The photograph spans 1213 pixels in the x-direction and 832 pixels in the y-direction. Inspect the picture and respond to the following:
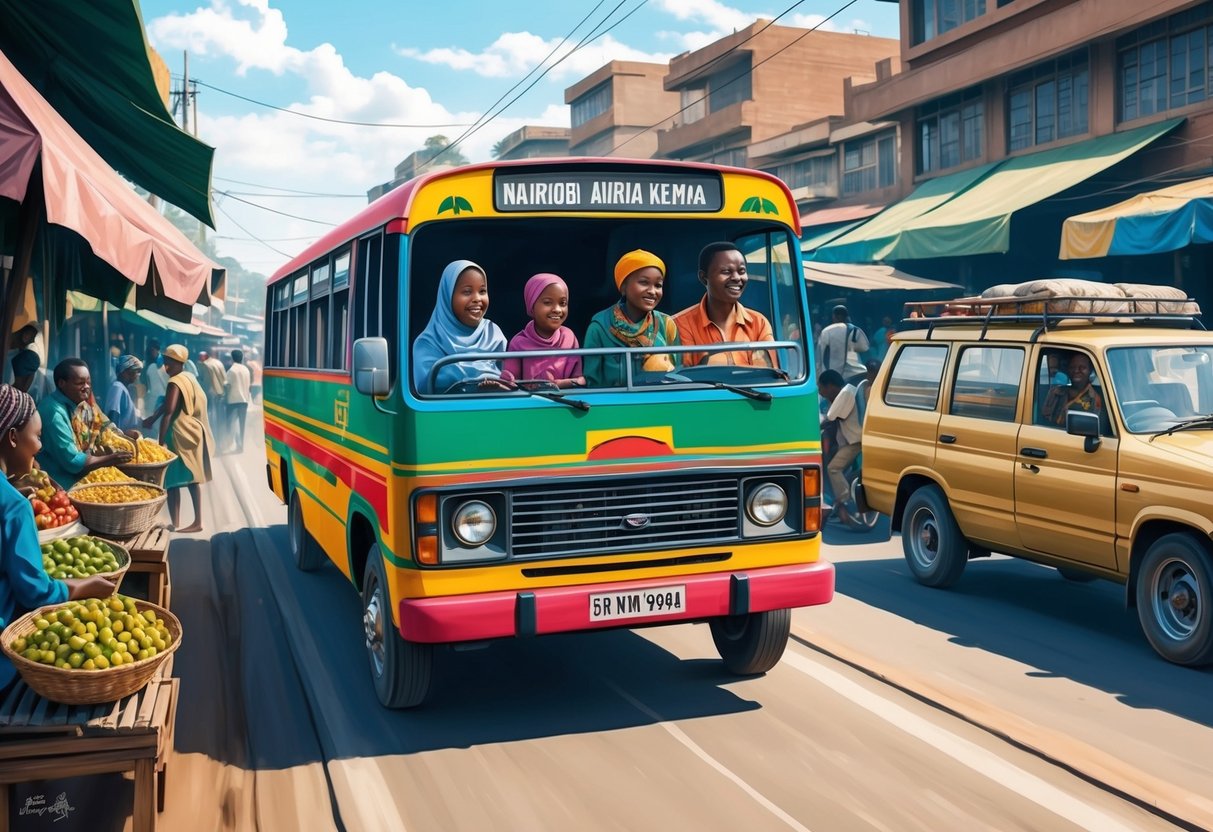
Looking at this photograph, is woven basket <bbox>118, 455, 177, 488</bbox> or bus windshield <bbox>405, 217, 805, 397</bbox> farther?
woven basket <bbox>118, 455, 177, 488</bbox>

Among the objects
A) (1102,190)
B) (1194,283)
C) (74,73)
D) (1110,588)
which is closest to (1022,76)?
(1102,190)

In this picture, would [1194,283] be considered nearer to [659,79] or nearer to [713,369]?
[713,369]

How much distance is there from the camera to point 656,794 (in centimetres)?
482

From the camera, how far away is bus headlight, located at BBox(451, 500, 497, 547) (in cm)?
538

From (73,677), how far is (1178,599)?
226 inches

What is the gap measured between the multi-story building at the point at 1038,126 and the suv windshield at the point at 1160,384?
11448mm

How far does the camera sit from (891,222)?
74.8 ft

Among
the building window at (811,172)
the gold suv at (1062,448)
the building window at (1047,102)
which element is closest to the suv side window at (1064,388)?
the gold suv at (1062,448)

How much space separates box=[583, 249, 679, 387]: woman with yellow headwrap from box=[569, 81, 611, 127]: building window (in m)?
57.2

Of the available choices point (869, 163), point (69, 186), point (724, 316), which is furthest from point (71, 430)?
point (869, 163)

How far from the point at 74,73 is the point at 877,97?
2096cm

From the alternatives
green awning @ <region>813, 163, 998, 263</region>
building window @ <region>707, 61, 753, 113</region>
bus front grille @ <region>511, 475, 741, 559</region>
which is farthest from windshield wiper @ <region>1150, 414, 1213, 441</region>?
building window @ <region>707, 61, 753, 113</region>

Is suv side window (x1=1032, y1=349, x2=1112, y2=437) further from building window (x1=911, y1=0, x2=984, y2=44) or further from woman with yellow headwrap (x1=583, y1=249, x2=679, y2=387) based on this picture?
building window (x1=911, y1=0, x2=984, y2=44)

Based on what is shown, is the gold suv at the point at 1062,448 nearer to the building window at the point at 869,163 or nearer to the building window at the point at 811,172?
the building window at the point at 869,163
